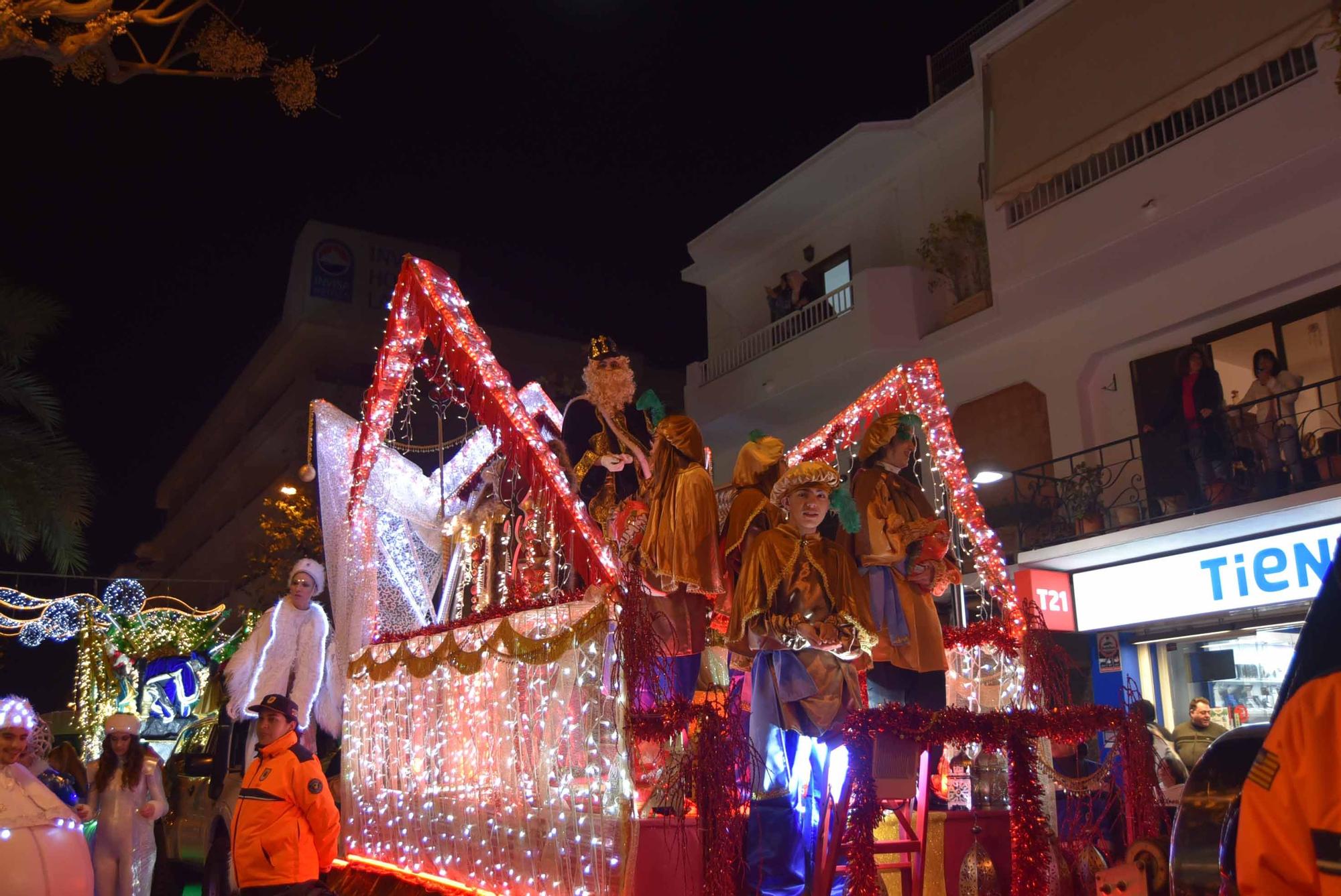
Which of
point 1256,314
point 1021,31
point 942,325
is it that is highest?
point 1021,31

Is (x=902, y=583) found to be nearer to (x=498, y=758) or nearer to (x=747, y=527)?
(x=747, y=527)

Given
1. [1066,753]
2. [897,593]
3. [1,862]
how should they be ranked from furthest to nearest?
[1066,753] < [897,593] < [1,862]

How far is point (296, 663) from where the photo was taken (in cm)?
849

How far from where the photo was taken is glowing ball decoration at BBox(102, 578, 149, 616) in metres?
20.2

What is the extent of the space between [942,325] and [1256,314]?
15.9ft

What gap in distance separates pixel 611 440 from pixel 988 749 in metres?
3.54

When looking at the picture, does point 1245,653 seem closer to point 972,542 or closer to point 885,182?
point 972,542

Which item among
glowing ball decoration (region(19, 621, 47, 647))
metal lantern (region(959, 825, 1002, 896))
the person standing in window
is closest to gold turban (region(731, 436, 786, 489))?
metal lantern (region(959, 825, 1002, 896))

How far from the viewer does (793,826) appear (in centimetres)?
479

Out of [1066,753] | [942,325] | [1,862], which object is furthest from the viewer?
[942,325]

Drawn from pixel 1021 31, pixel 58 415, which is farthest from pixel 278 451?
pixel 1021 31

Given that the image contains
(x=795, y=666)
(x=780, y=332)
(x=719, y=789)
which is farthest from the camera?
(x=780, y=332)

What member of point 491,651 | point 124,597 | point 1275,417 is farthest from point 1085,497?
point 124,597

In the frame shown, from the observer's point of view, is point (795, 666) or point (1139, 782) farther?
point (1139, 782)
